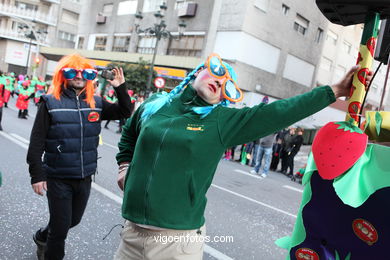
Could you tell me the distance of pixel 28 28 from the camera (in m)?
48.1

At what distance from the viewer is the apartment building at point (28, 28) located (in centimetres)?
4753

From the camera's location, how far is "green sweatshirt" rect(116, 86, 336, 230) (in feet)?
6.33

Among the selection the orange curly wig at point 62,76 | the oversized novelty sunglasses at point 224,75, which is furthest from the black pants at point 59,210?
the oversized novelty sunglasses at point 224,75

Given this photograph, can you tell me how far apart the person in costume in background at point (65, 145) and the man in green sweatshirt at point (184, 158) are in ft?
3.30

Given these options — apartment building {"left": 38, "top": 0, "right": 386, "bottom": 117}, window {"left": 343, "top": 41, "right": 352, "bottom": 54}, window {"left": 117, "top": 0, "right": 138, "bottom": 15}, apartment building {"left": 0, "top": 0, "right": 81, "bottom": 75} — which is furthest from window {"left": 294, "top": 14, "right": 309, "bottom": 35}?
apartment building {"left": 0, "top": 0, "right": 81, "bottom": 75}

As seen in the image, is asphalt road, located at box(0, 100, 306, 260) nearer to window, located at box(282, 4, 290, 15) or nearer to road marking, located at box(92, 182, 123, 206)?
road marking, located at box(92, 182, 123, 206)

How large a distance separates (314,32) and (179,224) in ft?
97.8

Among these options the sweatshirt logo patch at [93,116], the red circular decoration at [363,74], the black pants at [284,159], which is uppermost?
the red circular decoration at [363,74]

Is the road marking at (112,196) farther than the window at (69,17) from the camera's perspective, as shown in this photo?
No

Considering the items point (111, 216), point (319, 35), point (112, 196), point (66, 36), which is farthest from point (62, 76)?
point (66, 36)

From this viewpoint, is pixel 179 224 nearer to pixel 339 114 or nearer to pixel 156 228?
pixel 156 228

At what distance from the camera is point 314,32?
1148 inches

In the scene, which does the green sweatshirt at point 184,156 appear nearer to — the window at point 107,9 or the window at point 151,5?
the window at point 151,5

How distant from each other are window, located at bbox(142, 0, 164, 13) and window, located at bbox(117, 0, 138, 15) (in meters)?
1.47
